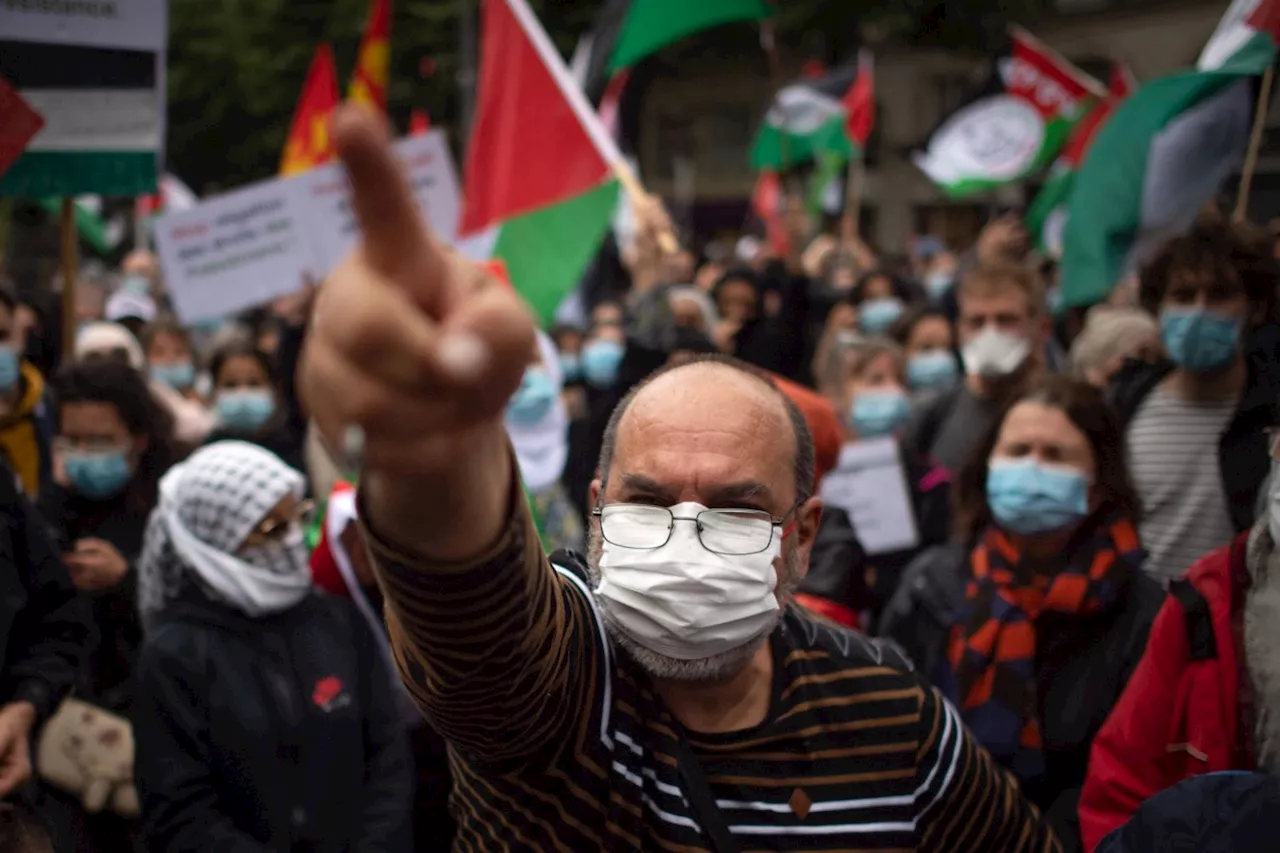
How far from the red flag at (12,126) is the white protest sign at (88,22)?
36cm

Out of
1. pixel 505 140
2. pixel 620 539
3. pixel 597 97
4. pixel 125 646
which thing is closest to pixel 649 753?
A: pixel 620 539

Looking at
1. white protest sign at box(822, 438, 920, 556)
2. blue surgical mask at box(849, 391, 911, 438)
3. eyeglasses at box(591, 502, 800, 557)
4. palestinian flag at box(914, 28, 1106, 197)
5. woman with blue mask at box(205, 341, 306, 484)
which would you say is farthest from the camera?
palestinian flag at box(914, 28, 1106, 197)

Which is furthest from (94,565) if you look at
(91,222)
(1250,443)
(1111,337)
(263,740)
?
(91,222)

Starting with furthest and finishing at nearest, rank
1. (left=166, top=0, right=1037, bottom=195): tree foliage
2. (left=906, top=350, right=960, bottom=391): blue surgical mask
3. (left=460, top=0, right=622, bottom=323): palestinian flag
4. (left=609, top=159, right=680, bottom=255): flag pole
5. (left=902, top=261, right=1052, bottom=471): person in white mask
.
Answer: (left=166, top=0, right=1037, bottom=195): tree foliage < (left=906, top=350, right=960, bottom=391): blue surgical mask < (left=460, top=0, right=622, bottom=323): palestinian flag < (left=609, top=159, right=680, bottom=255): flag pole < (left=902, top=261, right=1052, bottom=471): person in white mask

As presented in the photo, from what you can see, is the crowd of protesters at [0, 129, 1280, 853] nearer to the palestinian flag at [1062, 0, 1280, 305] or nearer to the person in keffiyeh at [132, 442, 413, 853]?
the person in keffiyeh at [132, 442, 413, 853]

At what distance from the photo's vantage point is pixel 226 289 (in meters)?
6.33

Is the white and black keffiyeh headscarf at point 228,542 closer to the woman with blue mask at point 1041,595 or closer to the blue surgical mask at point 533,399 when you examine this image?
the blue surgical mask at point 533,399

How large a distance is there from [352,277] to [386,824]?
6.86 ft

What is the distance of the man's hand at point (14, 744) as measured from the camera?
2.41 metres

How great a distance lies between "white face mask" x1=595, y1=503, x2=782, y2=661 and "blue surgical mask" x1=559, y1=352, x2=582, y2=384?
6.73 metres

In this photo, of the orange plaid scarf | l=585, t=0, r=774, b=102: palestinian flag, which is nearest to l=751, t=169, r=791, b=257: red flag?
l=585, t=0, r=774, b=102: palestinian flag

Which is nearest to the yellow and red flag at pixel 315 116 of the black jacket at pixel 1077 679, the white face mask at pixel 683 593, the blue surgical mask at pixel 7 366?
the blue surgical mask at pixel 7 366

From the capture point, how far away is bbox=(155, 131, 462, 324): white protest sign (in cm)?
627

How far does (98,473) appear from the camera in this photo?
3791 mm
